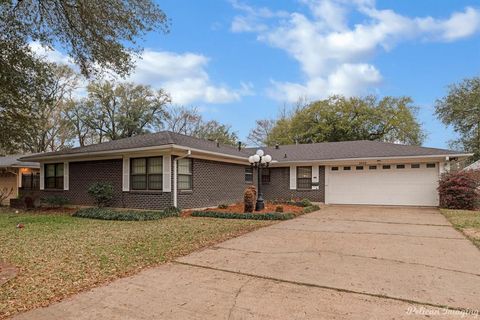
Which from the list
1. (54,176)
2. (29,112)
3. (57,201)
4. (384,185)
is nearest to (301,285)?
(29,112)

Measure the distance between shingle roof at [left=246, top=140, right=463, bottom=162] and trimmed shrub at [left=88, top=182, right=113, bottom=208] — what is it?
9165 mm

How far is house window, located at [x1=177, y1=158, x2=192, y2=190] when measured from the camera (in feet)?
40.7

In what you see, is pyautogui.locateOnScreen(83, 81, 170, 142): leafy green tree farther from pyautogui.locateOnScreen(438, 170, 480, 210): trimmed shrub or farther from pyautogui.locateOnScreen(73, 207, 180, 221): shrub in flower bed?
pyautogui.locateOnScreen(438, 170, 480, 210): trimmed shrub

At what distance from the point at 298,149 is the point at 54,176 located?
532 inches

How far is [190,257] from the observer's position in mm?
5789

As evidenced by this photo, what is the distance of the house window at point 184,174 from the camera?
12.4 meters

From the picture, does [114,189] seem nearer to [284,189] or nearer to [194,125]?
→ [284,189]

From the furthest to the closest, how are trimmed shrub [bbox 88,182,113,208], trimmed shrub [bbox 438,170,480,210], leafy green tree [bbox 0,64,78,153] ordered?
trimmed shrub [bbox 438,170,480,210]
trimmed shrub [bbox 88,182,113,208]
leafy green tree [bbox 0,64,78,153]

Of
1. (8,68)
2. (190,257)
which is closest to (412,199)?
(190,257)

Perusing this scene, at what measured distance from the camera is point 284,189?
18.3m

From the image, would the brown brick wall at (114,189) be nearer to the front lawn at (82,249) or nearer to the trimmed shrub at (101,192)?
the trimmed shrub at (101,192)

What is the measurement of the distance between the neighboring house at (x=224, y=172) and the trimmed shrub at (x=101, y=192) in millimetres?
341

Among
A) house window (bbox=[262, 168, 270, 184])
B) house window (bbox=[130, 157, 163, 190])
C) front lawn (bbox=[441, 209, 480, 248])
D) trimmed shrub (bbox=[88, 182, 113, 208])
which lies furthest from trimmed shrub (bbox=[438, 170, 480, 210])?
trimmed shrub (bbox=[88, 182, 113, 208])

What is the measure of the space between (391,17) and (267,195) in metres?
10.7
